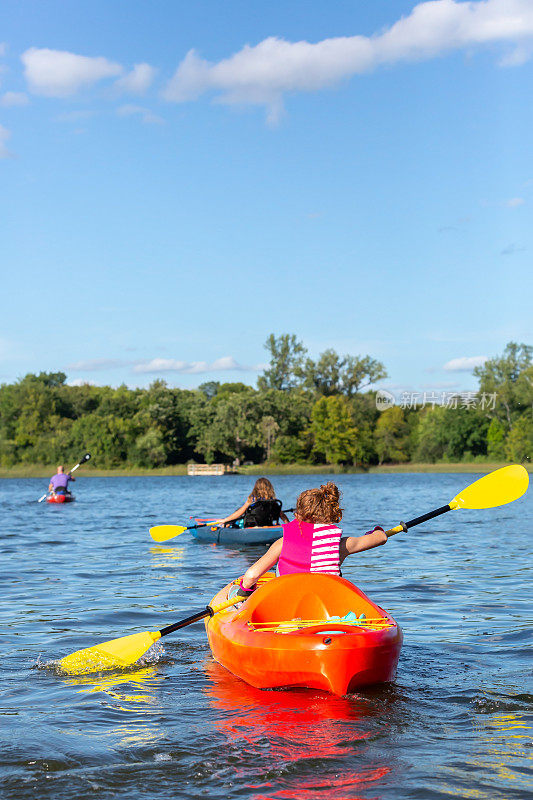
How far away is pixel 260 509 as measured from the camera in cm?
1248

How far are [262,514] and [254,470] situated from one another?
171 feet

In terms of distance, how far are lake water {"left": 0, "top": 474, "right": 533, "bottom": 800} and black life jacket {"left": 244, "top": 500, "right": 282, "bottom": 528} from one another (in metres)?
2.68

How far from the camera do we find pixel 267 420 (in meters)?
66.9

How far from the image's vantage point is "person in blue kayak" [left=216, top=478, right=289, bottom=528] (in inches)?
483

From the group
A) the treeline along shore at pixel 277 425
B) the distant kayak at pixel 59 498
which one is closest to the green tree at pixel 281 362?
the treeline along shore at pixel 277 425

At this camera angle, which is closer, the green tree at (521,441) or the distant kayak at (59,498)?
the distant kayak at (59,498)

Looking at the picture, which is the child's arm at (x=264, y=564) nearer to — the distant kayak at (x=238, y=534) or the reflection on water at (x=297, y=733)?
the reflection on water at (x=297, y=733)

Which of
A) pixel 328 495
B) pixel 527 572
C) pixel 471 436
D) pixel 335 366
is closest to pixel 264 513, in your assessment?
pixel 527 572

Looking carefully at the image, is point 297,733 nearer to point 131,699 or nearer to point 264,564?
point 131,699

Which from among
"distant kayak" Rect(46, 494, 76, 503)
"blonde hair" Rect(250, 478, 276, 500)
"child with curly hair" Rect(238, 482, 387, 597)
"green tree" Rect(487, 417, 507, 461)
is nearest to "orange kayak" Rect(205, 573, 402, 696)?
"child with curly hair" Rect(238, 482, 387, 597)

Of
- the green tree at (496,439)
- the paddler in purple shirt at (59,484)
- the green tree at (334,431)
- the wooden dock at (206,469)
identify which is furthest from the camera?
the green tree at (334,431)

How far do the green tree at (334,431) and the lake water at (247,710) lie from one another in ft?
191

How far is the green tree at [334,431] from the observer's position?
224ft

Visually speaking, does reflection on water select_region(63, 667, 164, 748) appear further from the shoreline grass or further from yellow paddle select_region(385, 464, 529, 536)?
the shoreline grass
